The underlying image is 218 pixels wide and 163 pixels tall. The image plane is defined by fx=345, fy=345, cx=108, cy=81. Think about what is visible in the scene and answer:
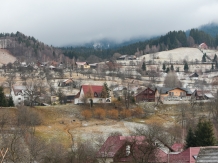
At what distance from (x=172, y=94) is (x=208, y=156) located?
188ft

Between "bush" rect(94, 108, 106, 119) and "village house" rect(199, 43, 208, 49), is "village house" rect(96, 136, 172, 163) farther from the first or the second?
"village house" rect(199, 43, 208, 49)

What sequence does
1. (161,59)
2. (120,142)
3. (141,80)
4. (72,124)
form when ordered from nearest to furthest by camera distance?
(120,142) < (72,124) < (141,80) < (161,59)

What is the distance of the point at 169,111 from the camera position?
63594mm

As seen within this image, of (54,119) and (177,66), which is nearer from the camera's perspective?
(54,119)

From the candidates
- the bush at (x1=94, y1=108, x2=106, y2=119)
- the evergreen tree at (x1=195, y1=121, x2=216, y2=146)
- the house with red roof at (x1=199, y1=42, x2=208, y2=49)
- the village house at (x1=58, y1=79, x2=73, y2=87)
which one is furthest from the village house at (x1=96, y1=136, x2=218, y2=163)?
the house with red roof at (x1=199, y1=42, x2=208, y2=49)

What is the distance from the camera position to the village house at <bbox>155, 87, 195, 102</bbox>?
7158 centimetres

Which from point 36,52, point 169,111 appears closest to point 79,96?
point 169,111

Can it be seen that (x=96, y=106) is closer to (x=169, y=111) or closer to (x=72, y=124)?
(x=72, y=124)

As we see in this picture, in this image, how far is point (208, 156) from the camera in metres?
18.3

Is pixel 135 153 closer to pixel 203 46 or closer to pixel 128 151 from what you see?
pixel 128 151

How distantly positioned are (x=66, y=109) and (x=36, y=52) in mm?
138975

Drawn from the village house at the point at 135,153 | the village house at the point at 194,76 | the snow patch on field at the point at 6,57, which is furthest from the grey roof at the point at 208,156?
the snow patch on field at the point at 6,57

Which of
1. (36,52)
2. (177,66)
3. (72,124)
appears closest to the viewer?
(72,124)

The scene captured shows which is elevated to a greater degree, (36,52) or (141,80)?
(36,52)
